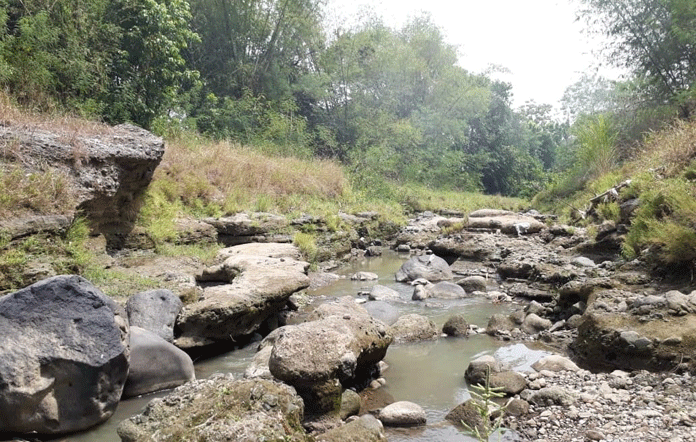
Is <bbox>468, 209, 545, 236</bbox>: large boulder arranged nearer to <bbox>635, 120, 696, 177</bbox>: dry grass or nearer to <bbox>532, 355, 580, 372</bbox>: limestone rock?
<bbox>635, 120, 696, 177</bbox>: dry grass

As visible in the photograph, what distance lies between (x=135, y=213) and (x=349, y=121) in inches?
702

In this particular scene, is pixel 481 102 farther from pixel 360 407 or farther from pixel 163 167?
pixel 360 407

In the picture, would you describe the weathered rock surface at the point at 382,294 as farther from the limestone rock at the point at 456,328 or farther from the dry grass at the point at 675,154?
the dry grass at the point at 675,154

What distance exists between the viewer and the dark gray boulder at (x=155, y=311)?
191 inches

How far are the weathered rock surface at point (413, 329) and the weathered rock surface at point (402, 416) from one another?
1.92 meters

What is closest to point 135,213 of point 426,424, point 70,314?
point 70,314

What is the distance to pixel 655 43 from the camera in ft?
49.4

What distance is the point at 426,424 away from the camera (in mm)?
3863

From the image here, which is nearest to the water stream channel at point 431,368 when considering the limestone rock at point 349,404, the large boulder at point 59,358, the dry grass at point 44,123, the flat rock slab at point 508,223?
the large boulder at point 59,358

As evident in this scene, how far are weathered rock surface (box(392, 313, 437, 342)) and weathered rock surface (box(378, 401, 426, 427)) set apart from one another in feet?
6.31

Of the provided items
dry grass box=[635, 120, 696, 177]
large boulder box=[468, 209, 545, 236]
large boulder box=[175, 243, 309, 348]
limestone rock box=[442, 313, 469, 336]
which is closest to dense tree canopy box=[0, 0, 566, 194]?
large boulder box=[175, 243, 309, 348]

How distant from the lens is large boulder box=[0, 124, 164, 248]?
6.54 m

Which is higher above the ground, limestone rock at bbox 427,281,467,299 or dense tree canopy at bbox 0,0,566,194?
dense tree canopy at bbox 0,0,566,194

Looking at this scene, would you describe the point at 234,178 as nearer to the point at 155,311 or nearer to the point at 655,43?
the point at 155,311
